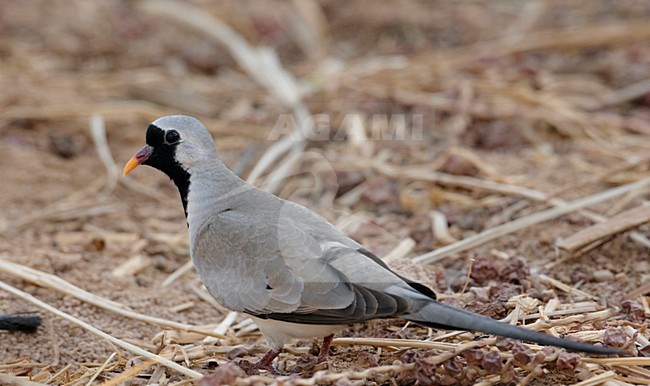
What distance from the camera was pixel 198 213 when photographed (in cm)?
370

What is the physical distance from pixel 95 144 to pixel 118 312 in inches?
107

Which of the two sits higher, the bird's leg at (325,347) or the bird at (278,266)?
the bird at (278,266)

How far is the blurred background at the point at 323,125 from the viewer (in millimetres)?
4500

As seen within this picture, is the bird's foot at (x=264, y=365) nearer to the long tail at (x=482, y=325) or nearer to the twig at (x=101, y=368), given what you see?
the twig at (x=101, y=368)

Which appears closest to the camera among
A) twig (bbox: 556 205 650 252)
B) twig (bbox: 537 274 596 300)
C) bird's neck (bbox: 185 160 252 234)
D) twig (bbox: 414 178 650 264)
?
bird's neck (bbox: 185 160 252 234)

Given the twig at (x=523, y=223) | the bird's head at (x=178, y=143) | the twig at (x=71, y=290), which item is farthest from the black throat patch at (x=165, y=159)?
the twig at (x=523, y=223)

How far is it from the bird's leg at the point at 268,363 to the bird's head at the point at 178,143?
88 cm

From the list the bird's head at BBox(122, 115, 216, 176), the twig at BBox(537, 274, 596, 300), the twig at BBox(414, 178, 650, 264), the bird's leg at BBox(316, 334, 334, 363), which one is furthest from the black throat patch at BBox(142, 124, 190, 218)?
the twig at BBox(537, 274, 596, 300)

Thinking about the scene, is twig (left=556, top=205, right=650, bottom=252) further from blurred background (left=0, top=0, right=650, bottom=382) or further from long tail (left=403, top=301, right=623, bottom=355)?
long tail (left=403, top=301, right=623, bottom=355)

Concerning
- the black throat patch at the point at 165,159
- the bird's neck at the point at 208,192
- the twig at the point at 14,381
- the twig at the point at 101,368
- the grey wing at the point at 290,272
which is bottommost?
the twig at the point at 101,368

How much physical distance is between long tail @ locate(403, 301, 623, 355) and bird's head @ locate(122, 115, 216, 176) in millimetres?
1248

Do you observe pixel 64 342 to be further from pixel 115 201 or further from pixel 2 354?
pixel 115 201

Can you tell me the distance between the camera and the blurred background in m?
4.50

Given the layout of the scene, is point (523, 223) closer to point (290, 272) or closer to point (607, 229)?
point (607, 229)
